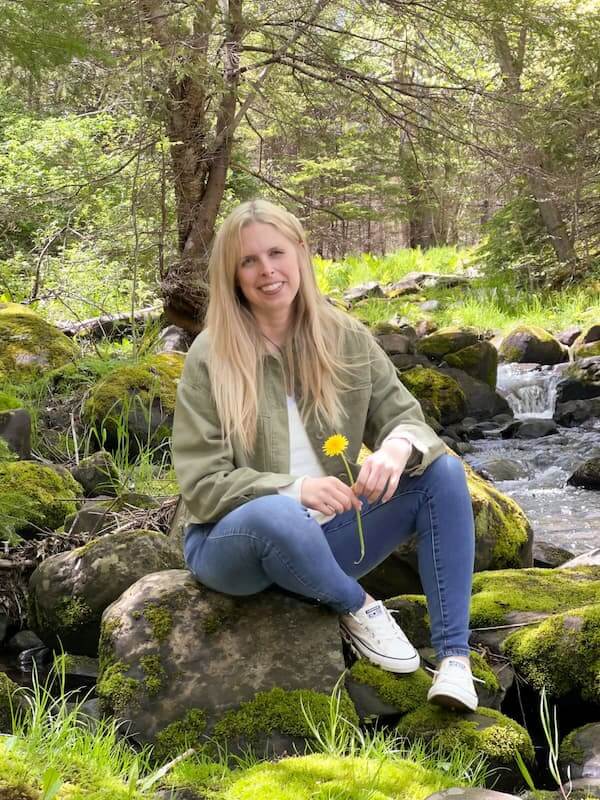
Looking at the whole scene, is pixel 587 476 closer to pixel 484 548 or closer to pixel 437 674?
pixel 484 548

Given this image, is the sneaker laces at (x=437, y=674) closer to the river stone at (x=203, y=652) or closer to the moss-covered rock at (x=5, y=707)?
the river stone at (x=203, y=652)

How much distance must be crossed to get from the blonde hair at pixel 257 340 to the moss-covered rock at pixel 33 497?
1.48m

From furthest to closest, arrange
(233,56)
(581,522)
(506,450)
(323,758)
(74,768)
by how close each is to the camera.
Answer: (506,450)
(233,56)
(581,522)
(323,758)
(74,768)

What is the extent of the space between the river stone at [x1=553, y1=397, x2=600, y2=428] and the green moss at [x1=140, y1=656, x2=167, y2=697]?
8317mm

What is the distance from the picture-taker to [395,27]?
7691 millimetres

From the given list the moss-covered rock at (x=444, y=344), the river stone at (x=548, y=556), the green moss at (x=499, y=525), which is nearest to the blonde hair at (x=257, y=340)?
the green moss at (x=499, y=525)

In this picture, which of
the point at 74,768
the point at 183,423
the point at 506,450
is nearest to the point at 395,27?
the point at 506,450

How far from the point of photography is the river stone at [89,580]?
3.27 meters

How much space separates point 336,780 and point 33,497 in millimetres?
2546

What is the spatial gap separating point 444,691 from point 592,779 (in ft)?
1.42

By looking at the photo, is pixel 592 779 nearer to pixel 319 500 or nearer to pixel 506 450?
pixel 319 500

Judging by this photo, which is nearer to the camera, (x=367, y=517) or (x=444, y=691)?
(x=444, y=691)

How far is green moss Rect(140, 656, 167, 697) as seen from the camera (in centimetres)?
246

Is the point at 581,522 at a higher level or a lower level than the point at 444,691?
lower
